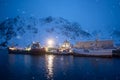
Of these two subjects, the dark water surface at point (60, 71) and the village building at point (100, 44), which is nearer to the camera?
the dark water surface at point (60, 71)

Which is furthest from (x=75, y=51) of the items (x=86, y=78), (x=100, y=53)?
(x=86, y=78)

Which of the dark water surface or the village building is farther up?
the village building

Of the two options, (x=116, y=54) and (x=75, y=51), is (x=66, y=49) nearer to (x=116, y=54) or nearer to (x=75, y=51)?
(x=75, y=51)

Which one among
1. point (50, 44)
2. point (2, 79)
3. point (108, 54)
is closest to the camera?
point (2, 79)

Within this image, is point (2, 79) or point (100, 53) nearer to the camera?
point (2, 79)

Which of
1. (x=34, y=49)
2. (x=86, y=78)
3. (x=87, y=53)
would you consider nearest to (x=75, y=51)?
(x=87, y=53)

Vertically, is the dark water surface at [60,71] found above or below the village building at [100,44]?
below

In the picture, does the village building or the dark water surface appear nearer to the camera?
the dark water surface

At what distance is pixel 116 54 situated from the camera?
85.9m

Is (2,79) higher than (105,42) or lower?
lower

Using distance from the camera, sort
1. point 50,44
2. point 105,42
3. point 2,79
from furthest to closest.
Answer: point 50,44 < point 105,42 < point 2,79

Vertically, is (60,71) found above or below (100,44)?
below

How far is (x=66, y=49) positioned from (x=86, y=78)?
9341 centimetres

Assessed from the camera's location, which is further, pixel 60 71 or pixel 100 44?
pixel 100 44
